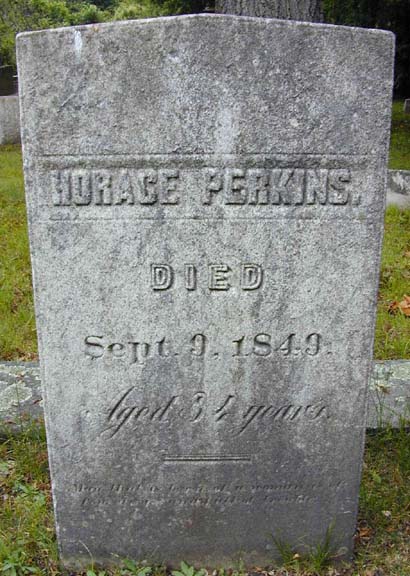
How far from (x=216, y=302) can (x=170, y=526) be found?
99 centimetres

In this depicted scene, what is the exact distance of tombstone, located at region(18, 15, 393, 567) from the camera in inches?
75.5

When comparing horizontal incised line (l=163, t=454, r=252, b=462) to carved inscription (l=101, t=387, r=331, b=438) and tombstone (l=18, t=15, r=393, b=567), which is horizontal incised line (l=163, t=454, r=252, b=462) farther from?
carved inscription (l=101, t=387, r=331, b=438)

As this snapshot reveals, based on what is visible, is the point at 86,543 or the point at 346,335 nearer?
the point at 346,335

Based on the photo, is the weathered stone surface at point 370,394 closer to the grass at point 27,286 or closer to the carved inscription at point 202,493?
the grass at point 27,286

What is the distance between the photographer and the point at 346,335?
2.24 m

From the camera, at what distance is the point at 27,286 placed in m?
5.24

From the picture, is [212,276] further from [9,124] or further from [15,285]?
[9,124]

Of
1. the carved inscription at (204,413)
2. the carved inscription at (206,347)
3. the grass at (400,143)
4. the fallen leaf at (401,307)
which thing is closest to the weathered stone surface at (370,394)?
the fallen leaf at (401,307)

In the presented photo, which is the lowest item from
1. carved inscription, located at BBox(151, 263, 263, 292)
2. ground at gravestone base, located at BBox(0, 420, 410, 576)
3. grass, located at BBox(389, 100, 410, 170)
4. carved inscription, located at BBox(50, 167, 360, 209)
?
ground at gravestone base, located at BBox(0, 420, 410, 576)

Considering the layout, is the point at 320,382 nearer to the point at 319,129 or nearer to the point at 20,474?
the point at 319,129

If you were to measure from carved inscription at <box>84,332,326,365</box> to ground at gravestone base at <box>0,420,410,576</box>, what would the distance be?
0.86 meters

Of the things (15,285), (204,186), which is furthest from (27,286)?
(204,186)

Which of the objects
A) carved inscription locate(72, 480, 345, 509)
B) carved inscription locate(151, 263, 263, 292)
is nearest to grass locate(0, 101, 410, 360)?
carved inscription locate(72, 480, 345, 509)

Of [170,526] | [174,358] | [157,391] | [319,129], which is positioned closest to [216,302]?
[174,358]
